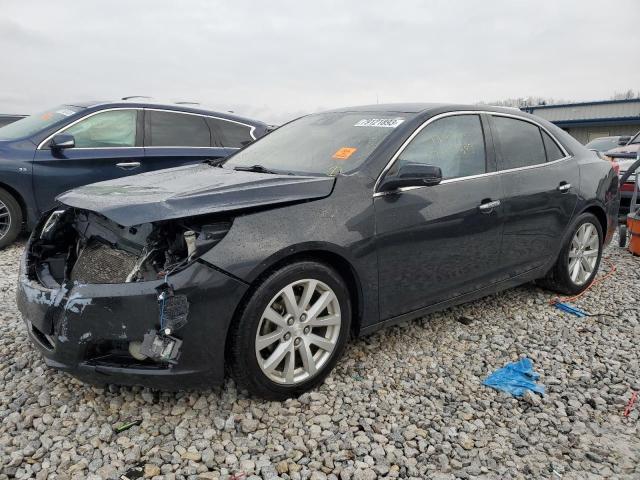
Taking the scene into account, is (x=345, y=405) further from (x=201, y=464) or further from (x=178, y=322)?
(x=178, y=322)

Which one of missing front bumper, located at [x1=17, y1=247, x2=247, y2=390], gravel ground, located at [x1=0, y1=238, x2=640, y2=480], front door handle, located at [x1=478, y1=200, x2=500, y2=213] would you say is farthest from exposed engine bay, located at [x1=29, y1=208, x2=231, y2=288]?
front door handle, located at [x1=478, y1=200, x2=500, y2=213]

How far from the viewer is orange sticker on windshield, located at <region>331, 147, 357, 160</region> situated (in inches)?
123

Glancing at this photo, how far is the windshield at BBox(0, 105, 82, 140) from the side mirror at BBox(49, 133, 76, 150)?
1.19ft

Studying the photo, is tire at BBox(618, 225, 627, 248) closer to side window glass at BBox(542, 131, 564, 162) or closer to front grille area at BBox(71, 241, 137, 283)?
side window glass at BBox(542, 131, 564, 162)

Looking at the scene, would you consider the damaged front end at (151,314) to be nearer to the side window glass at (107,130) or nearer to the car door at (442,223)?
the car door at (442,223)

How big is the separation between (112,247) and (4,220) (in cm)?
357

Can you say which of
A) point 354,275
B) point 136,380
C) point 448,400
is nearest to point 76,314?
point 136,380

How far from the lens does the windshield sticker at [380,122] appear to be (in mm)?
3268

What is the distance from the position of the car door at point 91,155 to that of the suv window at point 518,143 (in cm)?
407

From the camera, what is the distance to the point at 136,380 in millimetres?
2373

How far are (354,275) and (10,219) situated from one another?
4449 mm

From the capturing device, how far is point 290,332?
8.62 feet

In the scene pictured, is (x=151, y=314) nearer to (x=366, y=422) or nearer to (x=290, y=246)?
(x=290, y=246)

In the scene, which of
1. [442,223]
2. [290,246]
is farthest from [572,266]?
[290,246]
